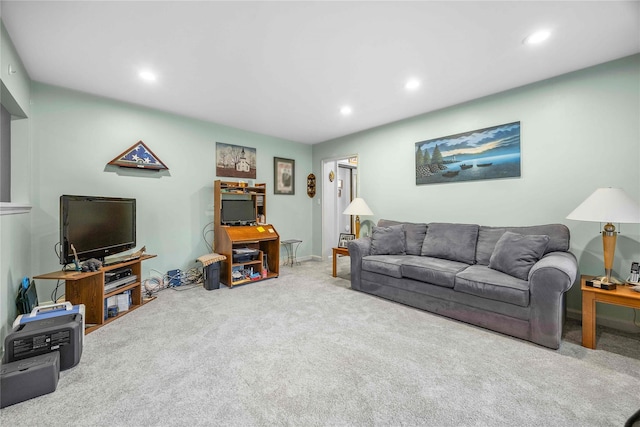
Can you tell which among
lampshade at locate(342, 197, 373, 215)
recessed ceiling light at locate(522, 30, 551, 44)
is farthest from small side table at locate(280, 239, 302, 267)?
recessed ceiling light at locate(522, 30, 551, 44)

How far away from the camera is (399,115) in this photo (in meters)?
3.90

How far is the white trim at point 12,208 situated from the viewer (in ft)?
6.42

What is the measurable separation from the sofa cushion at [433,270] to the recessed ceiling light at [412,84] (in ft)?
6.63

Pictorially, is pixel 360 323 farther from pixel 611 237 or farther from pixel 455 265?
pixel 611 237

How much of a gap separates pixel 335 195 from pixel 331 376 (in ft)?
14.3

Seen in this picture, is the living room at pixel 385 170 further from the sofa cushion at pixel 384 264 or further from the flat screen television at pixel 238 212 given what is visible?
the sofa cushion at pixel 384 264

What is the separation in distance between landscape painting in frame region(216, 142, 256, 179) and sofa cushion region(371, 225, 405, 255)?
2504 mm

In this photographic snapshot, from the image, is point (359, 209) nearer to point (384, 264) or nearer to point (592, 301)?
point (384, 264)

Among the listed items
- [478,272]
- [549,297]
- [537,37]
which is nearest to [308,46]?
[537,37]

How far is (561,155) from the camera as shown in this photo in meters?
2.73

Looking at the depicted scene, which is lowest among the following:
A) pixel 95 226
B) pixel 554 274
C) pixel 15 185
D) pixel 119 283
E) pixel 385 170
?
pixel 119 283

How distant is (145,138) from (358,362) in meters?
3.77

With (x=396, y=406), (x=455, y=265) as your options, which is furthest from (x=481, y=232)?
(x=396, y=406)

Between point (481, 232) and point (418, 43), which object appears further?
point (481, 232)
